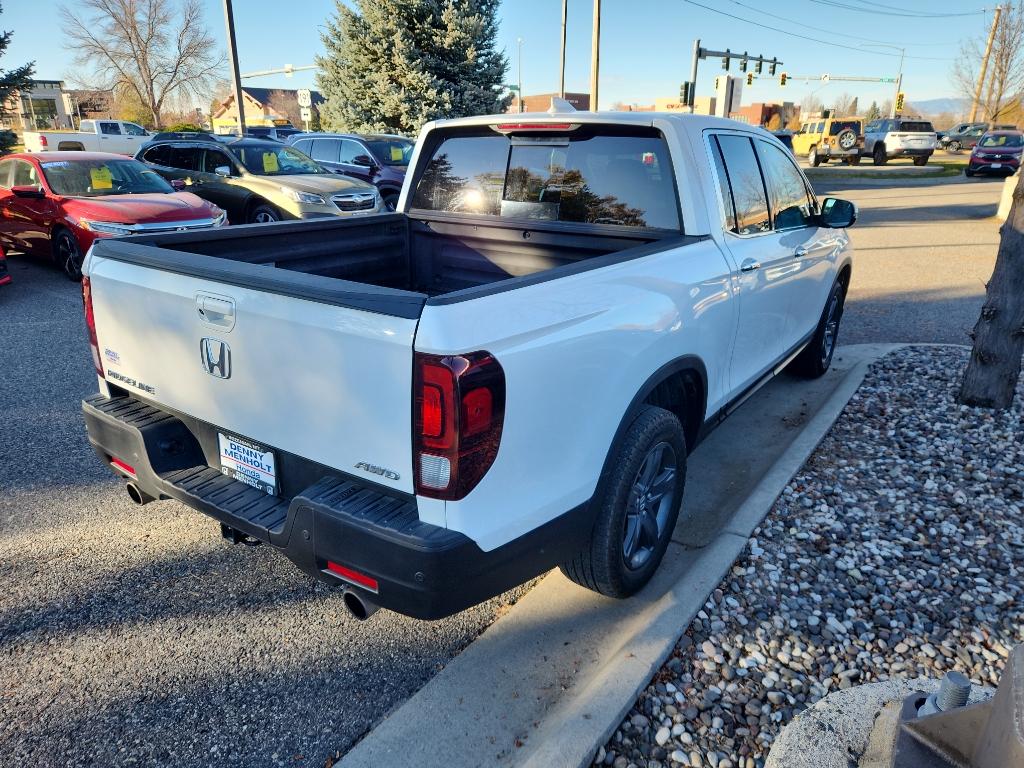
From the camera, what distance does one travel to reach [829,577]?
3229 millimetres

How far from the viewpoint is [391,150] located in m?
15.8

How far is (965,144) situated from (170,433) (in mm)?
56239

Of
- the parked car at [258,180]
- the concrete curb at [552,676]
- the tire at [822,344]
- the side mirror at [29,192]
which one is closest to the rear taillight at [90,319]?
the concrete curb at [552,676]

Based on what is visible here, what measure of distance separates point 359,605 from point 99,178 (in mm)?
9615

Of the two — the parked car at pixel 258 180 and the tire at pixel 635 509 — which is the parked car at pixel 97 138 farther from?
the tire at pixel 635 509

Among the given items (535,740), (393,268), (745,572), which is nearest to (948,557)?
(745,572)

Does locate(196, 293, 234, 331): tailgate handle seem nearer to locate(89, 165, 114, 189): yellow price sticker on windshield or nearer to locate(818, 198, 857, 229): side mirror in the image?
locate(818, 198, 857, 229): side mirror

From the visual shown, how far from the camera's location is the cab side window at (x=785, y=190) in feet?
14.1

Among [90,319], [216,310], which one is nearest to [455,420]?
[216,310]

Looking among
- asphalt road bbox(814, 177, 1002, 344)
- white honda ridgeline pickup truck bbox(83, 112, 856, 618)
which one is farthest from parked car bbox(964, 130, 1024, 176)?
white honda ridgeline pickup truck bbox(83, 112, 856, 618)

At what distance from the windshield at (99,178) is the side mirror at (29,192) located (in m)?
0.17

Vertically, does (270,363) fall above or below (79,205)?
below

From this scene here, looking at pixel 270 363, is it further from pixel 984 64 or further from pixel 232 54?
pixel 984 64

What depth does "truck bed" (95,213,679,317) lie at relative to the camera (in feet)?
9.07
